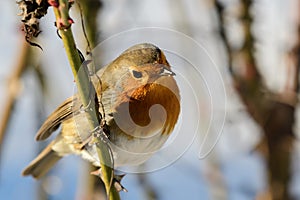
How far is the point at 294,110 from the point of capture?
326 centimetres

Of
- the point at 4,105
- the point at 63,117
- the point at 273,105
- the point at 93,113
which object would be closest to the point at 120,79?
the point at 63,117

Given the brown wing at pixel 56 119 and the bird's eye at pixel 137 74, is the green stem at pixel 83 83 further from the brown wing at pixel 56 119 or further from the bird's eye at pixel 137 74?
the brown wing at pixel 56 119

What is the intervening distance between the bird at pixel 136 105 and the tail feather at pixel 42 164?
92 centimetres

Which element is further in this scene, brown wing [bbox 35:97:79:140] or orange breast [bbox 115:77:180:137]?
brown wing [bbox 35:97:79:140]

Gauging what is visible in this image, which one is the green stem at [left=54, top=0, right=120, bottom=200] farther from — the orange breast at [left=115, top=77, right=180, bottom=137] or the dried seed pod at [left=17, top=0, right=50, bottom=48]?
the orange breast at [left=115, top=77, right=180, bottom=137]

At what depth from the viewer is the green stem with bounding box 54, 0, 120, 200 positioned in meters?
1.00

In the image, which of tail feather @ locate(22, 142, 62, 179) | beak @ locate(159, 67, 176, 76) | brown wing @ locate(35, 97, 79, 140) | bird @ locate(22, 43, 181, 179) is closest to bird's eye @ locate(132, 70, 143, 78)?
bird @ locate(22, 43, 181, 179)

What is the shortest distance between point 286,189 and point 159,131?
1.73 m

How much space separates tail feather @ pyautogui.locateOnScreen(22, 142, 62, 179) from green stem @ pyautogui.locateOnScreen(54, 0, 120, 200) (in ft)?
5.44

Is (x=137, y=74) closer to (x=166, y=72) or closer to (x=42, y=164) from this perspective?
(x=166, y=72)

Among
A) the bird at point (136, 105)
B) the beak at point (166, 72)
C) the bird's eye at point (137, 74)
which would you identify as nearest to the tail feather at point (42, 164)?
the bird at point (136, 105)

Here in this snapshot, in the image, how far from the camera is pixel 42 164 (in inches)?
112

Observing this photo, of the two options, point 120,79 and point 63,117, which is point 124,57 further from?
point 63,117

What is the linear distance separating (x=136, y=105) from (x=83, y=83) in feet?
2.05
